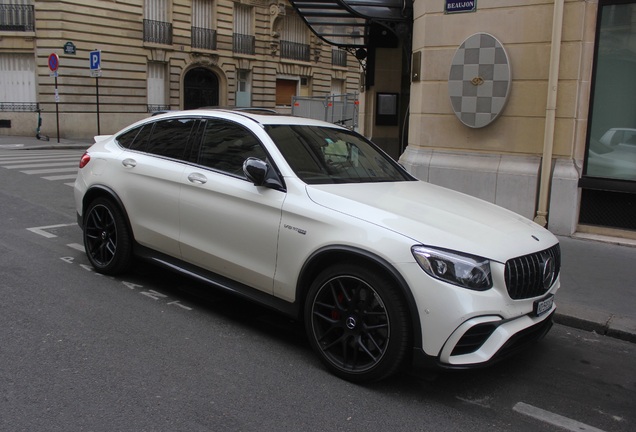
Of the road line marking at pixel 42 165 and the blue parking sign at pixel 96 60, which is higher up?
the blue parking sign at pixel 96 60

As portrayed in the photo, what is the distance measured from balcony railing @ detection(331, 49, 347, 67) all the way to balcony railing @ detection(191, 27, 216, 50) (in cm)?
970

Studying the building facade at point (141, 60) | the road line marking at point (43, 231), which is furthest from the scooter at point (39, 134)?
the road line marking at point (43, 231)

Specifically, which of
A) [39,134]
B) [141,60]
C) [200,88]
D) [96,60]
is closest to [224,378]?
[96,60]

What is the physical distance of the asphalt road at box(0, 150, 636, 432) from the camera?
3.39 meters

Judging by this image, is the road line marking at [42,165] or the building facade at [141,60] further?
the building facade at [141,60]

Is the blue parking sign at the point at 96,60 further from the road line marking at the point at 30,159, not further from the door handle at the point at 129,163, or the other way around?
the door handle at the point at 129,163

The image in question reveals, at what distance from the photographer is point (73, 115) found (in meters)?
26.0

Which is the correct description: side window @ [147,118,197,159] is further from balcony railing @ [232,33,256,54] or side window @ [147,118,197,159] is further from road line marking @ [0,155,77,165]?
balcony railing @ [232,33,256,54]

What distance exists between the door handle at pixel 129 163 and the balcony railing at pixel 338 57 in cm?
3435

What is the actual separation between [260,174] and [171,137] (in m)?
1.56

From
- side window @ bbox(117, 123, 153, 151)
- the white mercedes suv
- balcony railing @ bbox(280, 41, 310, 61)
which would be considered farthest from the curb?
balcony railing @ bbox(280, 41, 310, 61)

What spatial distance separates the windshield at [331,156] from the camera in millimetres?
4609

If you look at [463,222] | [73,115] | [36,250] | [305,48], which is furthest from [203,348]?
[305,48]

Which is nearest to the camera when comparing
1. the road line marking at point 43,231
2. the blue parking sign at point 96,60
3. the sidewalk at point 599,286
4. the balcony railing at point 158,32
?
the sidewalk at point 599,286
